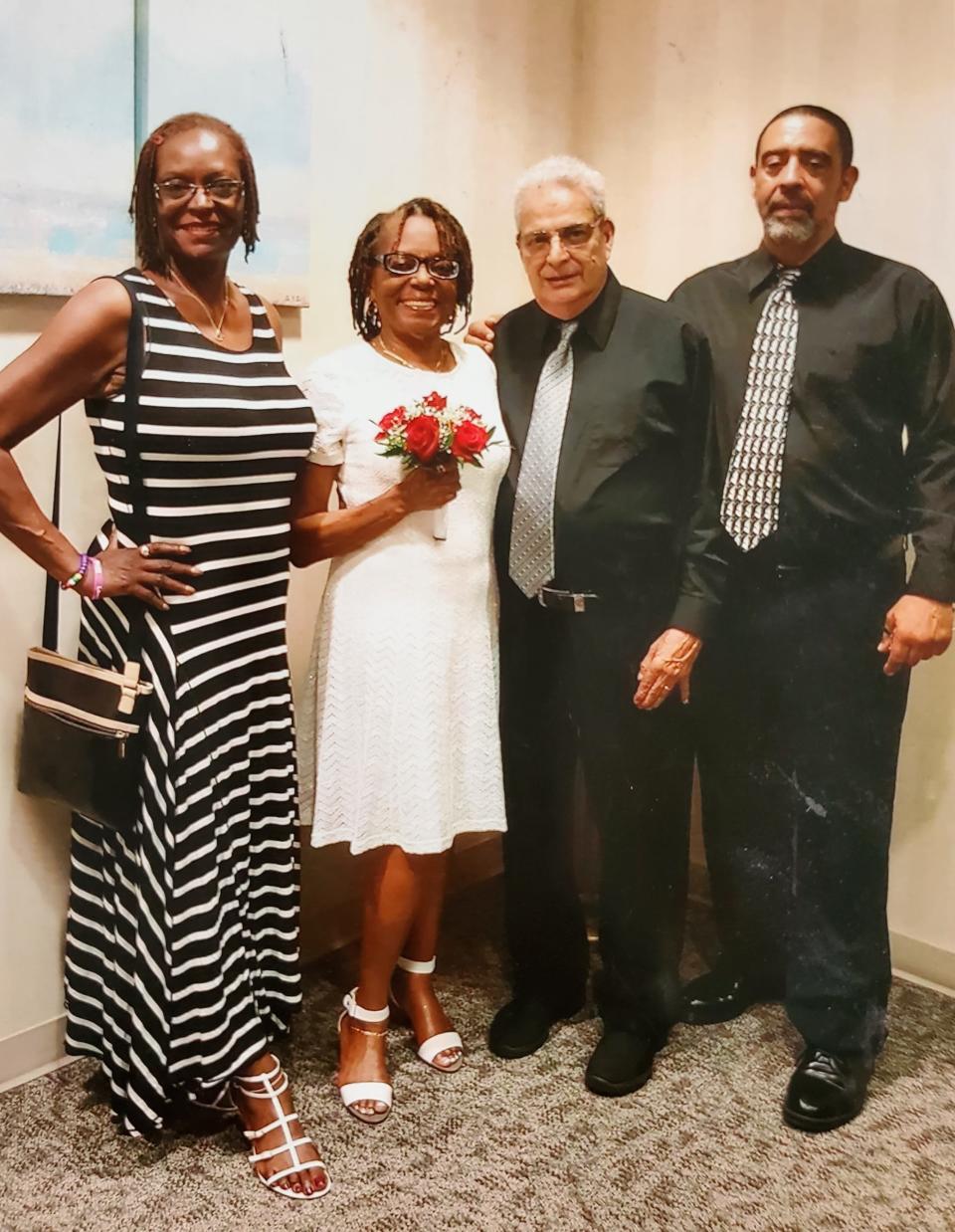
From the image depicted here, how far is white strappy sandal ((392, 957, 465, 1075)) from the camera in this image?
2.28 metres

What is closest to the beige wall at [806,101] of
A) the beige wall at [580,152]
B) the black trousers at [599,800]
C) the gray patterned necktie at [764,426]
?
the beige wall at [580,152]

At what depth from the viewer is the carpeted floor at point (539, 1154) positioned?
1868mm

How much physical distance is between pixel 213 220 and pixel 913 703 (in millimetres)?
1766

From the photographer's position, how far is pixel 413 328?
6.57 feet

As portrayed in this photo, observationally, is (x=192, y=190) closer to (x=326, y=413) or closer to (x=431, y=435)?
(x=326, y=413)

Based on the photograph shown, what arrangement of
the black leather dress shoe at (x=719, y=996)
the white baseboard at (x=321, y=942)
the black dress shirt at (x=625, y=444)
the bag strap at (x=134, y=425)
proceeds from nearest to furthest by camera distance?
1. the bag strap at (x=134, y=425)
2. the black dress shirt at (x=625, y=444)
3. the white baseboard at (x=321, y=942)
4. the black leather dress shoe at (x=719, y=996)

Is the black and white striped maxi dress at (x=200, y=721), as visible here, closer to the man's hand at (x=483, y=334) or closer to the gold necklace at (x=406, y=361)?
the gold necklace at (x=406, y=361)

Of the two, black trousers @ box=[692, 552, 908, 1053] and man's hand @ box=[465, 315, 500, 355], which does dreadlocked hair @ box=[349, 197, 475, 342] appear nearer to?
man's hand @ box=[465, 315, 500, 355]

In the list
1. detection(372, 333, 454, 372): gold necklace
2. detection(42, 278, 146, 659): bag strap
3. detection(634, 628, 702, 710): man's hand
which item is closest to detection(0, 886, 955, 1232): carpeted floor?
detection(634, 628, 702, 710): man's hand

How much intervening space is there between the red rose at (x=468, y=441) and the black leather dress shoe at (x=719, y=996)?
1.36m

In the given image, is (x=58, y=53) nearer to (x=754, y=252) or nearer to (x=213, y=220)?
(x=213, y=220)

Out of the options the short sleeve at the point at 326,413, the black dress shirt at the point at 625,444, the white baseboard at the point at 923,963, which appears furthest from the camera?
the white baseboard at the point at 923,963

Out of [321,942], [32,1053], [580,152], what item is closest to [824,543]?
[580,152]

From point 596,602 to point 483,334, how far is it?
1.99ft
